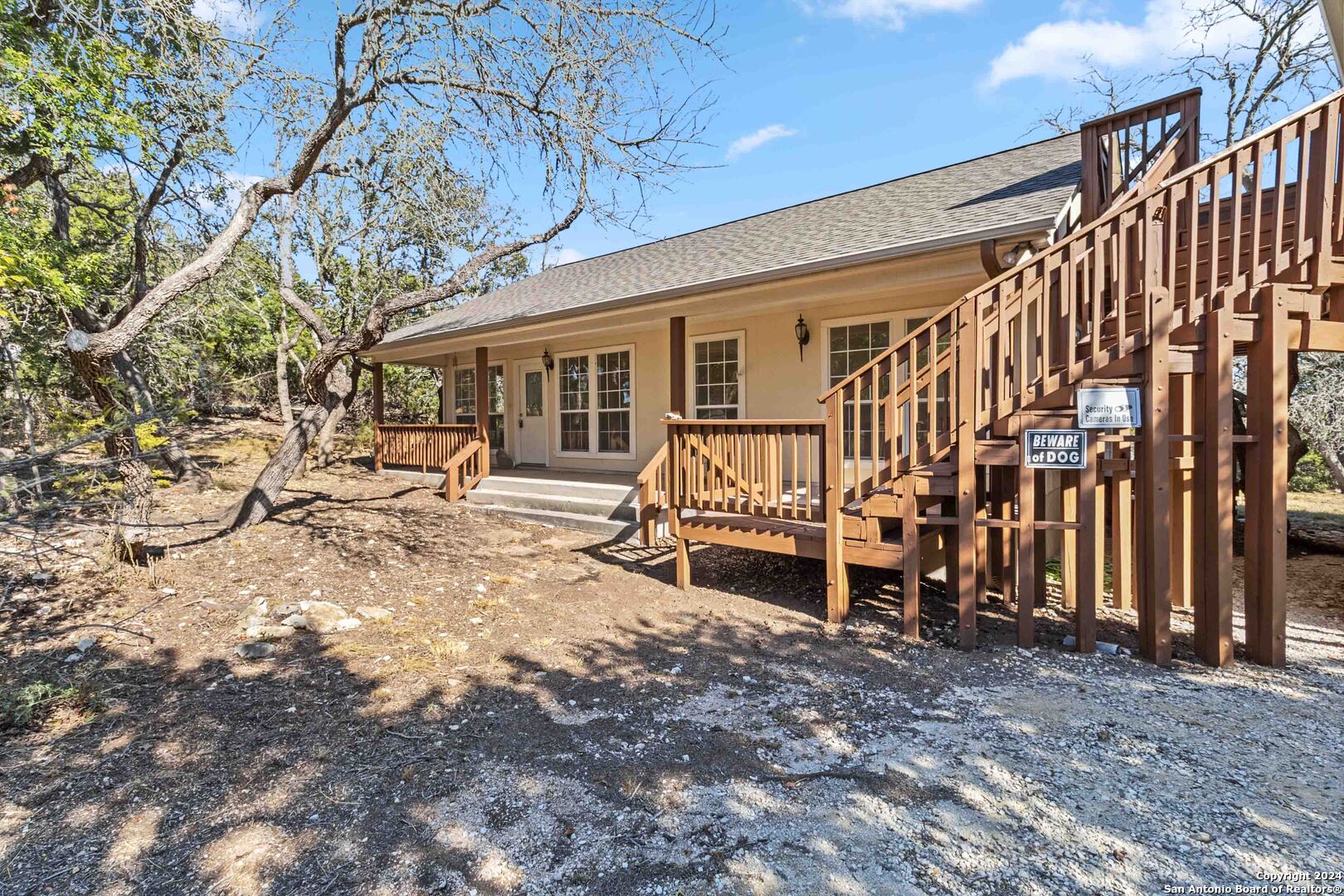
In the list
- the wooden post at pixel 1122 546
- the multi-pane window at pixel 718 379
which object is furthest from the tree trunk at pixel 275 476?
the wooden post at pixel 1122 546

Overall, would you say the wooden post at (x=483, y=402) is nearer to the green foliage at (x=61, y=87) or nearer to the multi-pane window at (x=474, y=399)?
the multi-pane window at (x=474, y=399)

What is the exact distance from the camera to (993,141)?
517 inches

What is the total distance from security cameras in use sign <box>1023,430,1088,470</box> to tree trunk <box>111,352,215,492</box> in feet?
32.9

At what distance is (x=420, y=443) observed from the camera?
11.0 metres

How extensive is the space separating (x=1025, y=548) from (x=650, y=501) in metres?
3.78

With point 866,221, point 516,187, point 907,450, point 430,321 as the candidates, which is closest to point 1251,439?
point 907,450

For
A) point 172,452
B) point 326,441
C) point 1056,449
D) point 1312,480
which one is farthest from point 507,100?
point 1312,480

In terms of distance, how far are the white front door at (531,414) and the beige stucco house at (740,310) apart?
1.2 inches

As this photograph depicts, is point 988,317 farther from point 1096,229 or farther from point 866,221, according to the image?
point 866,221

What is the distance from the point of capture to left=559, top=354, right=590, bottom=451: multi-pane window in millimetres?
10422

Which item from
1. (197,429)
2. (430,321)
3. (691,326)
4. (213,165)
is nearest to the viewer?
(213,165)

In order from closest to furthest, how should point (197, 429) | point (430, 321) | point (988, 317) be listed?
point (988, 317) < point (430, 321) < point (197, 429)

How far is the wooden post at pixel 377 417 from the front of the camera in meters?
12.2

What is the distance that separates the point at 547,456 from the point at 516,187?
5.16 m
